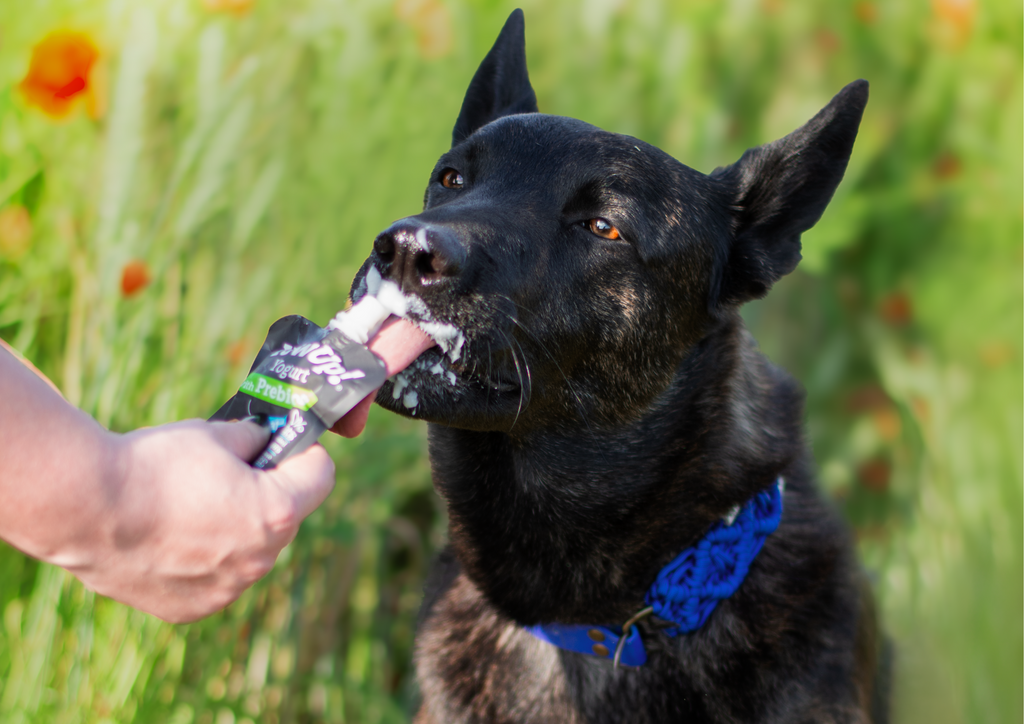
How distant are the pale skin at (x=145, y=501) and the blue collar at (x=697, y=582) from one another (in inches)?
42.1

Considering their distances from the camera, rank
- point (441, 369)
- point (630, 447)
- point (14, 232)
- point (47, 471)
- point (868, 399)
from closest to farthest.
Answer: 1. point (47, 471)
2. point (441, 369)
3. point (630, 447)
4. point (14, 232)
5. point (868, 399)

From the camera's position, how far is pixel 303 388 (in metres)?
1.44

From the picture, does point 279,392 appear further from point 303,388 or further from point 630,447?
point 630,447

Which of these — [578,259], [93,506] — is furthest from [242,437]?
[578,259]

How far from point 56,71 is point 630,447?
2.16 metres

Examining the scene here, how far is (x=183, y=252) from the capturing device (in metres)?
2.99

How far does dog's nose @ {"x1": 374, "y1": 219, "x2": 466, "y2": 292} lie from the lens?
5.64 feet

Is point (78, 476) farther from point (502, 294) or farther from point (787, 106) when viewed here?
point (787, 106)

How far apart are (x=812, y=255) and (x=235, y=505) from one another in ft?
9.58

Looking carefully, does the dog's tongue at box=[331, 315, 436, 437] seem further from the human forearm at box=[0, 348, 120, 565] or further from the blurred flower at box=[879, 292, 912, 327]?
the blurred flower at box=[879, 292, 912, 327]

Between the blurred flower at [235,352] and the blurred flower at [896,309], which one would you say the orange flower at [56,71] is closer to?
the blurred flower at [235,352]

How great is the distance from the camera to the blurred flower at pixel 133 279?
8.75 feet

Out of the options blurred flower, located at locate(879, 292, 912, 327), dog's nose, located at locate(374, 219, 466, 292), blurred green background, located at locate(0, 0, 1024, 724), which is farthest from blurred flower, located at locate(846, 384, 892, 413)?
dog's nose, located at locate(374, 219, 466, 292)

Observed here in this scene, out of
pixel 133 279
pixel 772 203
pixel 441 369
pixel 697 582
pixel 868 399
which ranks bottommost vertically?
pixel 868 399
